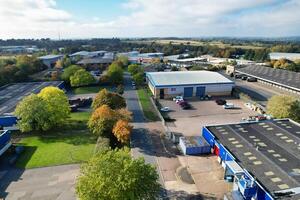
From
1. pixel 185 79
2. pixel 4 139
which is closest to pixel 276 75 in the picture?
pixel 185 79

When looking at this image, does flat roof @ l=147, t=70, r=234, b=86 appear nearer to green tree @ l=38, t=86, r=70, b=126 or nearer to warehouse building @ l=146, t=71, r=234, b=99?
warehouse building @ l=146, t=71, r=234, b=99

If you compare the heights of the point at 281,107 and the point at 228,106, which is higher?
the point at 281,107

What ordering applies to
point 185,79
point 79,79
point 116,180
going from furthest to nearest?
point 79,79 → point 185,79 → point 116,180

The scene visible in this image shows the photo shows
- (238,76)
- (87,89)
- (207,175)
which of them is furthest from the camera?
(238,76)

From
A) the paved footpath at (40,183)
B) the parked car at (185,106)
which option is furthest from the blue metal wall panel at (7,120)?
the parked car at (185,106)

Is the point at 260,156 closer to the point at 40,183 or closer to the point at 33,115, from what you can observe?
the point at 40,183
